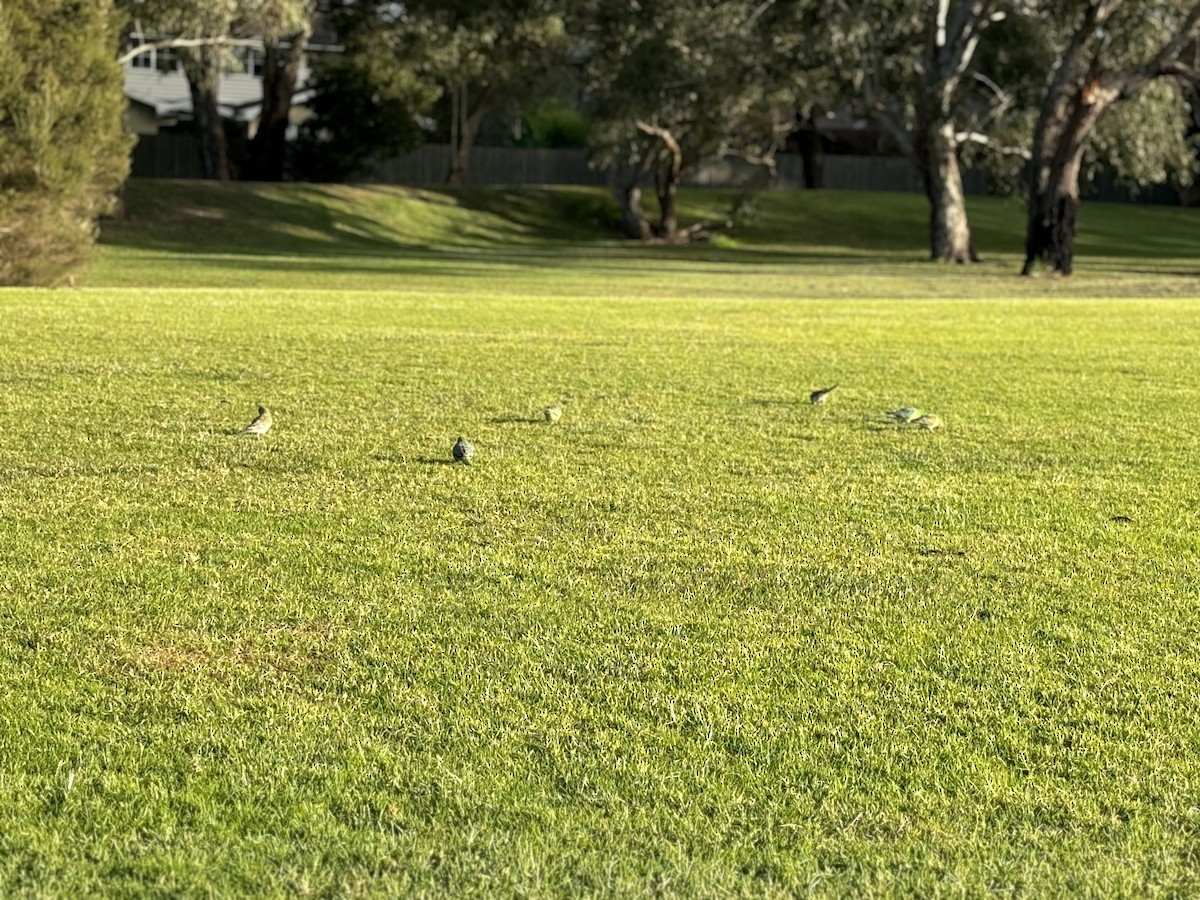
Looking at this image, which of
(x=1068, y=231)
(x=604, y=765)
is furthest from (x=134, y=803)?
(x=1068, y=231)

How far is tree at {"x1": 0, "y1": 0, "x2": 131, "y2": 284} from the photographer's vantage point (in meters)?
17.1

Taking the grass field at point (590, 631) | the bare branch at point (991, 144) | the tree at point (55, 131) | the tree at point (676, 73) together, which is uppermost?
the tree at point (676, 73)

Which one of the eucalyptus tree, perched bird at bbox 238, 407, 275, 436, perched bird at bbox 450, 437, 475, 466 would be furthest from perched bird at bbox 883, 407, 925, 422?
the eucalyptus tree

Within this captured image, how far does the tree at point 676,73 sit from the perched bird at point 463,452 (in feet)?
96.3

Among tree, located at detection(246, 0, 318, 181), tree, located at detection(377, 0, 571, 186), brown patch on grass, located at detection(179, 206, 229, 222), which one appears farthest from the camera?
tree, located at detection(377, 0, 571, 186)

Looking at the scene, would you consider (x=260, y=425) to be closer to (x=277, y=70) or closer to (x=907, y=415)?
(x=907, y=415)

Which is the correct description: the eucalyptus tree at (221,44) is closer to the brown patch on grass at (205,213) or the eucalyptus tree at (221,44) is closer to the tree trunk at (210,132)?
the tree trunk at (210,132)

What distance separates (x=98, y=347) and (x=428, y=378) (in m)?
2.81

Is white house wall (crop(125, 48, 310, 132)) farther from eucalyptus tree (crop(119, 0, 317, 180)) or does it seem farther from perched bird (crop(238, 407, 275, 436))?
perched bird (crop(238, 407, 275, 436))

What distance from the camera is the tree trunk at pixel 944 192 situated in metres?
37.1

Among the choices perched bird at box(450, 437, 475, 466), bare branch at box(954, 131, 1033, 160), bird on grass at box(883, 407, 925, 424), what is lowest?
perched bird at box(450, 437, 475, 466)

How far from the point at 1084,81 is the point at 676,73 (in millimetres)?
9306

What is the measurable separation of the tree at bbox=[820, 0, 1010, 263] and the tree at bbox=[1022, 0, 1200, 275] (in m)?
2.51

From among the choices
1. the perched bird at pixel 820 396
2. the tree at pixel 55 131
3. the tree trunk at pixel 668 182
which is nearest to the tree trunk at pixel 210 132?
the tree trunk at pixel 668 182
